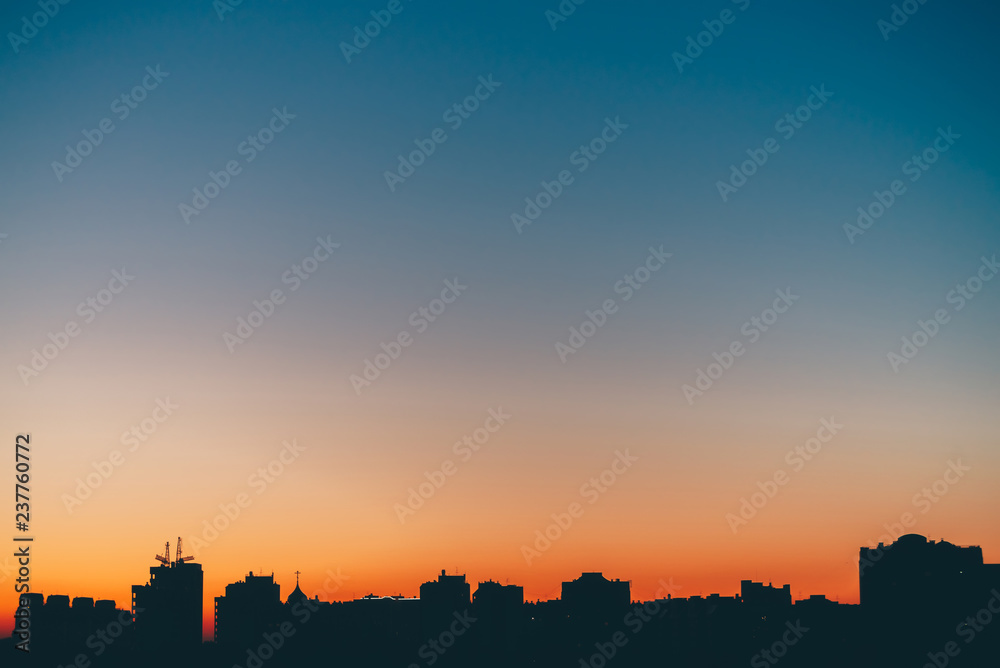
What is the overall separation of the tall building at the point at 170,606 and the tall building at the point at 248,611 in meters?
2.96

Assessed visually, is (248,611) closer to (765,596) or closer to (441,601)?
(441,601)

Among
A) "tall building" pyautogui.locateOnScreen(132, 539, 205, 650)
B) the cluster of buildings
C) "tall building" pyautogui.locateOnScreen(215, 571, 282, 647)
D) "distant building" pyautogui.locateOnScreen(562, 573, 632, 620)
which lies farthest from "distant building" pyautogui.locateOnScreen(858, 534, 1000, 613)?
"tall building" pyautogui.locateOnScreen(132, 539, 205, 650)

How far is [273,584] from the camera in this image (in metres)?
129

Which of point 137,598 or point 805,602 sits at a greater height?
point 137,598

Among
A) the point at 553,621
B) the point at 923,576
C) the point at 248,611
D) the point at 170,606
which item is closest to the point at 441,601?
the point at 553,621

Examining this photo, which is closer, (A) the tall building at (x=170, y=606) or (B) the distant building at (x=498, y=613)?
(B) the distant building at (x=498, y=613)

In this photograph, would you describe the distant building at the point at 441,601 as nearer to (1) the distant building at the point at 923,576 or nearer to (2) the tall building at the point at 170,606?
(2) the tall building at the point at 170,606

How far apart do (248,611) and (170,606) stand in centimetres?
990

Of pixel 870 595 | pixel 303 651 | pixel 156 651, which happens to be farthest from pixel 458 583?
pixel 870 595

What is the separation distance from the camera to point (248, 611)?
12350cm

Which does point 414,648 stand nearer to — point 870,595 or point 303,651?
point 303,651

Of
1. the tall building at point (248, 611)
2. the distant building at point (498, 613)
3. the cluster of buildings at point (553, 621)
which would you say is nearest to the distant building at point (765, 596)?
the cluster of buildings at point (553, 621)

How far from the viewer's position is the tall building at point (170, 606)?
120m

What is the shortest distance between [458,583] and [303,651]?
19862 millimetres
